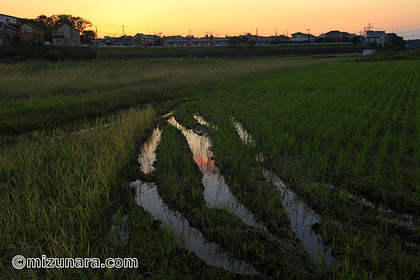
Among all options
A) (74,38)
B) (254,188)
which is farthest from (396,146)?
(74,38)

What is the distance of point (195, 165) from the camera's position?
4.93m

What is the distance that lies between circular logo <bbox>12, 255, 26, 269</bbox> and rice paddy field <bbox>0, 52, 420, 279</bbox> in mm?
76

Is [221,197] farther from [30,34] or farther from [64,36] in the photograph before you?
[64,36]

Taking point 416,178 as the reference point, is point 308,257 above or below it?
below

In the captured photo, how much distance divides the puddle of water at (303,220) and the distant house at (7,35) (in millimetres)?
51349

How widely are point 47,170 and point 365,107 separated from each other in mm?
8415

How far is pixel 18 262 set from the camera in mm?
2479

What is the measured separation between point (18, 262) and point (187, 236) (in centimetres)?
160

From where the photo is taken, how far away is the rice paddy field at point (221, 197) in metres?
2.56

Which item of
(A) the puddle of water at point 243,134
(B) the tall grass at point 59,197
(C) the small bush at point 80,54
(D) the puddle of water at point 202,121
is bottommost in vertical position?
(B) the tall grass at point 59,197

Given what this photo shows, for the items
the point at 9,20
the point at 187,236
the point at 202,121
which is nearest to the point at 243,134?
the point at 202,121

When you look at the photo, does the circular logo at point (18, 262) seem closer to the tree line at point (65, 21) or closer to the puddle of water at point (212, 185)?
the puddle of water at point (212, 185)

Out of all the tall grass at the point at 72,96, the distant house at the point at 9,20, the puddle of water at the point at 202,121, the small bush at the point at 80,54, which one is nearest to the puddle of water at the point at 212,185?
the puddle of water at the point at 202,121

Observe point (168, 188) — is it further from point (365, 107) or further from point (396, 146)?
point (365, 107)
